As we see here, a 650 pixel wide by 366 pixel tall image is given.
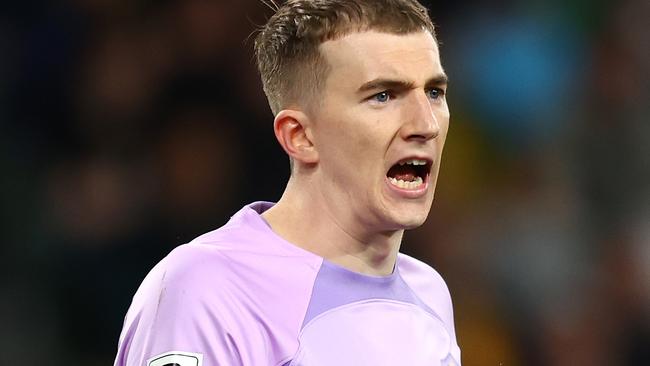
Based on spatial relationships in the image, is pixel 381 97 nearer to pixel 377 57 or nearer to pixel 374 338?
pixel 377 57

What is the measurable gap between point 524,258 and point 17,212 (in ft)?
7.88

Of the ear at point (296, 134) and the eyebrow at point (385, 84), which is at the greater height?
the eyebrow at point (385, 84)

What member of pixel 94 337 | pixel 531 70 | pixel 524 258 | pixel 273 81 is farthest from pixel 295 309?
pixel 531 70

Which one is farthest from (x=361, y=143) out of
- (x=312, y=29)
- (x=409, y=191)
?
(x=312, y=29)

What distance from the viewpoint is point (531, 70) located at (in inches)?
237

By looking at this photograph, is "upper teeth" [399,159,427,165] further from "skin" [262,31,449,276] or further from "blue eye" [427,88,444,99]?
"blue eye" [427,88,444,99]

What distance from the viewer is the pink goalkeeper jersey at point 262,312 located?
2746 millimetres

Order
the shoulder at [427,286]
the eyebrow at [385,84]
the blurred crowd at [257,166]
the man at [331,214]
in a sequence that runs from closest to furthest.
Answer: the man at [331,214]
the eyebrow at [385,84]
the shoulder at [427,286]
the blurred crowd at [257,166]

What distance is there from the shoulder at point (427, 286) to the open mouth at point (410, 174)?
42 cm

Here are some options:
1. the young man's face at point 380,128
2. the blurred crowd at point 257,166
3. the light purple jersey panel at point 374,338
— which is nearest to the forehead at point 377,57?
the young man's face at point 380,128

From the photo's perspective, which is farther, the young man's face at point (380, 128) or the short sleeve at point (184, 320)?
the young man's face at point (380, 128)

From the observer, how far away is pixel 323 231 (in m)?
3.07

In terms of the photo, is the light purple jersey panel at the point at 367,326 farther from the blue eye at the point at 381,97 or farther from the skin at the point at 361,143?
the blue eye at the point at 381,97

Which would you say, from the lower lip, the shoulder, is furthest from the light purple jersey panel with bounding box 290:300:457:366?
the lower lip
